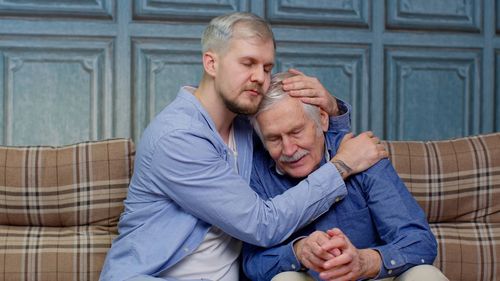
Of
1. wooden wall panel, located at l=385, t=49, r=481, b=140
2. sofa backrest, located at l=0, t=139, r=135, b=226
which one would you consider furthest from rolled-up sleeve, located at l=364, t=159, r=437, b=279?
wooden wall panel, located at l=385, t=49, r=481, b=140

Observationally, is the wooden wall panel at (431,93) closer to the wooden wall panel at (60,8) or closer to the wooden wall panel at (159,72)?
the wooden wall panel at (159,72)

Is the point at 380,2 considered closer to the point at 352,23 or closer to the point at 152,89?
the point at 352,23

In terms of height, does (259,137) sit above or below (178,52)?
below

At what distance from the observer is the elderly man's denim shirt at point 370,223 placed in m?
2.01

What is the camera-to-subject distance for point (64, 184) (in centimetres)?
243

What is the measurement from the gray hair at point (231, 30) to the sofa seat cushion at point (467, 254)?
0.98 m

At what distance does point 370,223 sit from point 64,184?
0.93m

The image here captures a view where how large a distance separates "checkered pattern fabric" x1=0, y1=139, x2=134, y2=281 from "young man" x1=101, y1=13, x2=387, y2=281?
0.27 m

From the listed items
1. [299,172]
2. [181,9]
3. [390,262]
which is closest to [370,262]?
[390,262]

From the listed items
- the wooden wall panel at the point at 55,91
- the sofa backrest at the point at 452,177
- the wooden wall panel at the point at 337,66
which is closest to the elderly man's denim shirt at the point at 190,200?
the sofa backrest at the point at 452,177

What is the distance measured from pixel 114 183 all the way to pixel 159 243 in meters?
0.43

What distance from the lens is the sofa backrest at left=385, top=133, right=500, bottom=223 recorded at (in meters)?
2.61

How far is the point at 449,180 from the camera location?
2621 millimetres

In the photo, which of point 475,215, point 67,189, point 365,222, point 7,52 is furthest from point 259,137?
point 7,52
